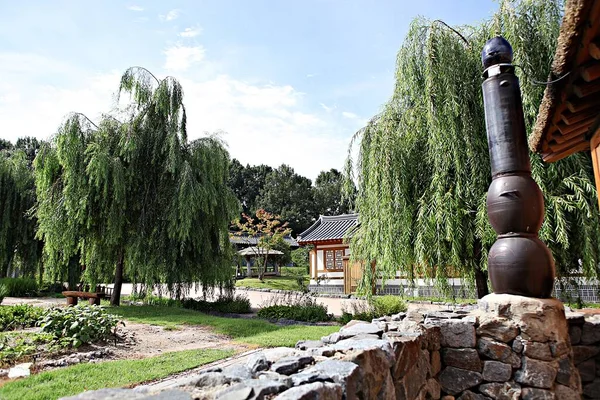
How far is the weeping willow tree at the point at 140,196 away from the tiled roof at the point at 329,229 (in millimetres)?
7374

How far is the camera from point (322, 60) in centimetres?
649

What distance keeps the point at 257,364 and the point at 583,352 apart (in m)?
3.44

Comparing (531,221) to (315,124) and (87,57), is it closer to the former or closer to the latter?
(315,124)

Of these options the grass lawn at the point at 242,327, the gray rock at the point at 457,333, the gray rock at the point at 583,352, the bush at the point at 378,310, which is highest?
the gray rock at the point at 457,333

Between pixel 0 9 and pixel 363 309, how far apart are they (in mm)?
8592

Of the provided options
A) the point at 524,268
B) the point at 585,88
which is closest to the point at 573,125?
the point at 585,88

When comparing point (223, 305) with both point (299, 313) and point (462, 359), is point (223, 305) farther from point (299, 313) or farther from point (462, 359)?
point (462, 359)

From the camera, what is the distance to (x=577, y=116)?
3213mm

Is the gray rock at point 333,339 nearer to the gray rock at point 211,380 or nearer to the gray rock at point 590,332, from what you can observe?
the gray rock at point 211,380

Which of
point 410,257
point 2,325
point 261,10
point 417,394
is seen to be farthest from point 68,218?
point 417,394

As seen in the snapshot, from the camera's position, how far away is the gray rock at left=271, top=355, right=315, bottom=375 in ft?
6.21

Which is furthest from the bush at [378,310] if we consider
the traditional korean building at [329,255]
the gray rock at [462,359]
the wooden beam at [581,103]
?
the traditional korean building at [329,255]

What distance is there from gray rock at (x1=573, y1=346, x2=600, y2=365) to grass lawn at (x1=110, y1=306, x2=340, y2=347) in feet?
12.1

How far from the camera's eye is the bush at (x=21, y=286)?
13404mm
